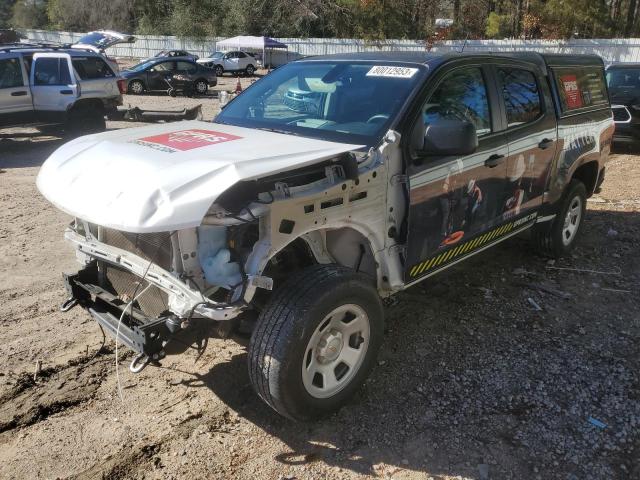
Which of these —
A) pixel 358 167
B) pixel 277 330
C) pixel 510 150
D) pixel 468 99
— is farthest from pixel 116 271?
pixel 510 150

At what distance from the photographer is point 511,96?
4.43 meters

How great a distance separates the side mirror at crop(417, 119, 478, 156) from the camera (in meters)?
3.28

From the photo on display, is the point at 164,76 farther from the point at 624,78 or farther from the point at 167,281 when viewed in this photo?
the point at 167,281

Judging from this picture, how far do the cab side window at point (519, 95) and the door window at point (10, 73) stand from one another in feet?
37.1

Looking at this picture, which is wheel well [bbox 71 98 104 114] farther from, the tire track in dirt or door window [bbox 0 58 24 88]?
the tire track in dirt

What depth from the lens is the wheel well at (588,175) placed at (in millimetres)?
5741

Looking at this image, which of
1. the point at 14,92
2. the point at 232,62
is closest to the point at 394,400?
the point at 14,92

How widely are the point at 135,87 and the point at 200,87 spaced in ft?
8.97

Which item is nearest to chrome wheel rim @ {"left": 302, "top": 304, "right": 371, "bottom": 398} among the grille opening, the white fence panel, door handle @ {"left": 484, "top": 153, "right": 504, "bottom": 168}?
the grille opening

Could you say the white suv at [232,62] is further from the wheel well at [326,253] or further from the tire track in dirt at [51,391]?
the wheel well at [326,253]

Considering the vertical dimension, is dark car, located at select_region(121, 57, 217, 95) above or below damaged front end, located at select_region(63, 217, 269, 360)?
above

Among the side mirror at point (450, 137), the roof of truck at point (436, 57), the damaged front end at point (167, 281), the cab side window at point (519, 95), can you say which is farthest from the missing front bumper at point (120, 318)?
the cab side window at point (519, 95)

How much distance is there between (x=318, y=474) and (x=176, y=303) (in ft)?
3.81

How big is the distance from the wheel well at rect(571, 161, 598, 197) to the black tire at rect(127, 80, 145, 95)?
68.0ft
